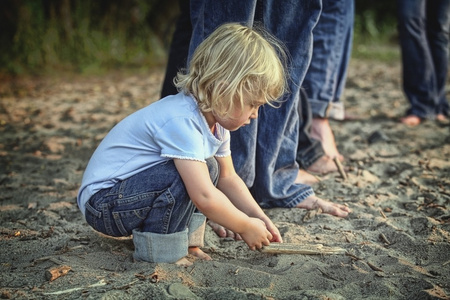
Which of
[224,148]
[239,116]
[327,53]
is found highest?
[327,53]

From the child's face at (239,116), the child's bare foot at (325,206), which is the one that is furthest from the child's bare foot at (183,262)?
the child's bare foot at (325,206)

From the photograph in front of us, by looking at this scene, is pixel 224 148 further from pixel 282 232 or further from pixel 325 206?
pixel 325 206

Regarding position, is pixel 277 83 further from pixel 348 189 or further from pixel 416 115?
pixel 416 115

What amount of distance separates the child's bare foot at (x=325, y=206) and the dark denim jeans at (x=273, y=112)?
1.2 inches

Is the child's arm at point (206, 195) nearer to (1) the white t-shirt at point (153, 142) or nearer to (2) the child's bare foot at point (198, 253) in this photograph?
(1) the white t-shirt at point (153, 142)

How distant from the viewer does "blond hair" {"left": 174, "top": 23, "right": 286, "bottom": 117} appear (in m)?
1.95

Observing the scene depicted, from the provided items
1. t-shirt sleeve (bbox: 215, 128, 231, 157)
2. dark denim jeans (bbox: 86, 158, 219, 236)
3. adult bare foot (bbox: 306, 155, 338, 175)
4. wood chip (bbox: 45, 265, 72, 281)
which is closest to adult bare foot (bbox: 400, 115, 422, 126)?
adult bare foot (bbox: 306, 155, 338, 175)

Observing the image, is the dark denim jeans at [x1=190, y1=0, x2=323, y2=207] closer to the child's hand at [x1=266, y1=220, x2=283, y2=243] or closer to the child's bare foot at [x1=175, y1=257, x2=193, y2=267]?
the child's hand at [x1=266, y1=220, x2=283, y2=243]

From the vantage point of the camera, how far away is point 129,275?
6.66 ft

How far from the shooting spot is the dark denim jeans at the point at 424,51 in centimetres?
447

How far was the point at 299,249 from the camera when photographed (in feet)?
7.39

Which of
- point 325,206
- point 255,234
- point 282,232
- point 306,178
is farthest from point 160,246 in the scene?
point 306,178

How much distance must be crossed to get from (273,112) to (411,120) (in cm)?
232

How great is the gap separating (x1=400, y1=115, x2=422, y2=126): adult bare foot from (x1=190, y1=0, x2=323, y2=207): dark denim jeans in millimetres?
2089
